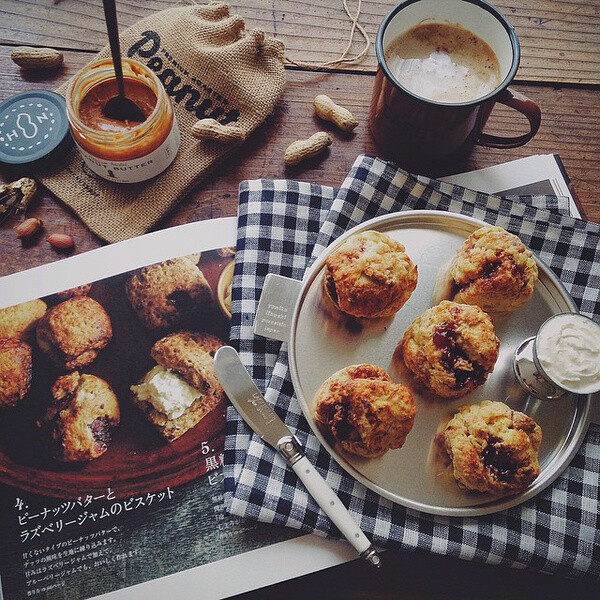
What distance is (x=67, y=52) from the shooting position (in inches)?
42.0

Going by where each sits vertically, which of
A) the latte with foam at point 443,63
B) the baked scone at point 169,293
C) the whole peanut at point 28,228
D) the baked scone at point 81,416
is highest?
the latte with foam at point 443,63

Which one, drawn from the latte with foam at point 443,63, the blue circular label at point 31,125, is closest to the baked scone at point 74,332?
the blue circular label at point 31,125

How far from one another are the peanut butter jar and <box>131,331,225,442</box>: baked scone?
0.88 ft

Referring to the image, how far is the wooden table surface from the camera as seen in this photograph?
3.35 ft

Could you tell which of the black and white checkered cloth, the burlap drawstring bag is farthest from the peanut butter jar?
the black and white checkered cloth

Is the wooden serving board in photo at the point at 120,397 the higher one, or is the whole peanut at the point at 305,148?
the whole peanut at the point at 305,148

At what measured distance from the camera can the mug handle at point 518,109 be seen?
0.91 metres

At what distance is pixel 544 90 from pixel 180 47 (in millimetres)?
623

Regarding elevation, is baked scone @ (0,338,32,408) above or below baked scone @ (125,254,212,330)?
below

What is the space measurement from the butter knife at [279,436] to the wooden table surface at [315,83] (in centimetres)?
26

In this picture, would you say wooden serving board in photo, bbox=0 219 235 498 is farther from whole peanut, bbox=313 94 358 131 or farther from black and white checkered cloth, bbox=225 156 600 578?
whole peanut, bbox=313 94 358 131

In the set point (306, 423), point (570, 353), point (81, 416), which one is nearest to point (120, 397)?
point (81, 416)

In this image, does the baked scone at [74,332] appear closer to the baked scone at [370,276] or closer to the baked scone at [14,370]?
the baked scone at [14,370]

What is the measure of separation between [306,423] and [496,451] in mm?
258
